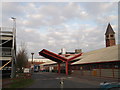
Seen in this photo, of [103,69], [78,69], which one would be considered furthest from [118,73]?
[78,69]

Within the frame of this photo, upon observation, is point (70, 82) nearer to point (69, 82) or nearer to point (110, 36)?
point (69, 82)

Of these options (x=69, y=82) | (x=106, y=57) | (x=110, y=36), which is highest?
(x=110, y=36)

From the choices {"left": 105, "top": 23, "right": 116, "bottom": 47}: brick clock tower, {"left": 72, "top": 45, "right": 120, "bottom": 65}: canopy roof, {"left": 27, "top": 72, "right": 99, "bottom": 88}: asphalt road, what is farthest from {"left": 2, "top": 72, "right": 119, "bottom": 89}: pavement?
{"left": 105, "top": 23, "right": 116, "bottom": 47}: brick clock tower

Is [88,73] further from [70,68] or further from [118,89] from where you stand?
[118,89]

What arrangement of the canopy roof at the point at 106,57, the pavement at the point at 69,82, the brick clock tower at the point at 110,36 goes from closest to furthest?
the pavement at the point at 69,82, the canopy roof at the point at 106,57, the brick clock tower at the point at 110,36

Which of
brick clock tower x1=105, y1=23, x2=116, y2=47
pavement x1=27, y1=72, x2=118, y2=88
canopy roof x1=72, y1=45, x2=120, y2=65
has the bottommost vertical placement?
pavement x1=27, y1=72, x2=118, y2=88

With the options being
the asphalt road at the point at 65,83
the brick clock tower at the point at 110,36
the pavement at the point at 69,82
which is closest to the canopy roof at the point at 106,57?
the pavement at the point at 69,82

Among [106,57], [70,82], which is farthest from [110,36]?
[70,82]

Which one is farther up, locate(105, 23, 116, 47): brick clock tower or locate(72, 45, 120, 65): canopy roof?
locate(105, 23, 116, 47): brick clock tower

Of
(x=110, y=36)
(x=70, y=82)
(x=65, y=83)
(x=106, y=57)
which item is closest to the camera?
(x=65, y=83)

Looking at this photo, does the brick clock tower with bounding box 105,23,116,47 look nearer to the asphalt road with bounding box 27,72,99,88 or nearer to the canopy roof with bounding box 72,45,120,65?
the canopy roof with bounding box 72,45,120,65

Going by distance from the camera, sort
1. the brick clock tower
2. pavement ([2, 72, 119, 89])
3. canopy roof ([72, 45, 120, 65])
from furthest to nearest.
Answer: the brick clock tower, canopy roof ([72, 45, 120, 65]), pavement ([2, 72, 119, 89])

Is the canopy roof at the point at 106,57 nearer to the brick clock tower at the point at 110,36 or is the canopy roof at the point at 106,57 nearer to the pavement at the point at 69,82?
the pavement at the point at 69,82

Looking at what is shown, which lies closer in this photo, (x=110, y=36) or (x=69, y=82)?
(x=69, y=82)
